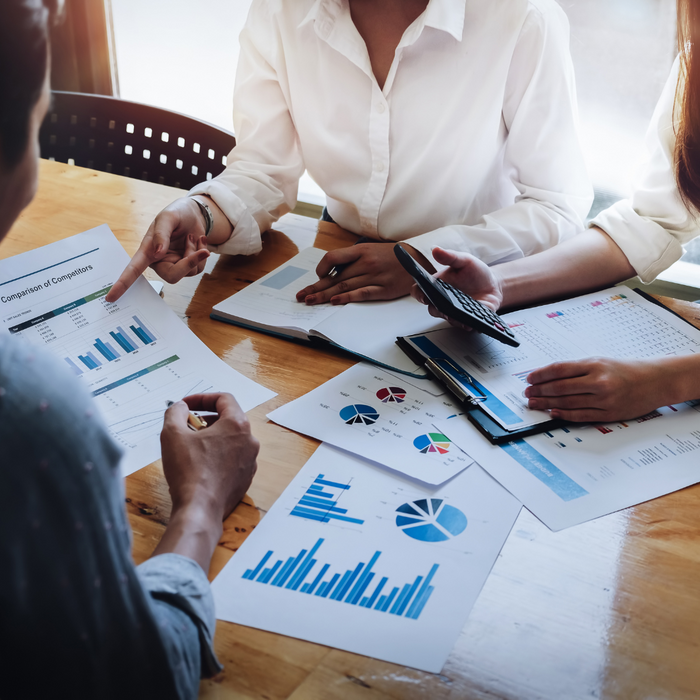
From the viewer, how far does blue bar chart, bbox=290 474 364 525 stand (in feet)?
2.05

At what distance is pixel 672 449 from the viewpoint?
728mm

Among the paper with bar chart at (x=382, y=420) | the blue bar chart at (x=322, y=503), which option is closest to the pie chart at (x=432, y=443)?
the paper with bar chart at (x=382, y=420)

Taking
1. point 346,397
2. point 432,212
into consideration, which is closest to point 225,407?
point 346,397

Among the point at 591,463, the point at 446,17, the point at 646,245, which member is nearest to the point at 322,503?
the point at 591,463

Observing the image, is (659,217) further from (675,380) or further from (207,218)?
(207,218)

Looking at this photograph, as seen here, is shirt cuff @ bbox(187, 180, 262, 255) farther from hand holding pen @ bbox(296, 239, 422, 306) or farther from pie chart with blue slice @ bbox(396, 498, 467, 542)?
pie chart with blue slice @ bbox(396, 498, 467, 542)

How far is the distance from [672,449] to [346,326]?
1.45ft

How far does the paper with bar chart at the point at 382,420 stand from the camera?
695 millimetres

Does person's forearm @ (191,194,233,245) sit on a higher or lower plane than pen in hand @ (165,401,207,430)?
higher

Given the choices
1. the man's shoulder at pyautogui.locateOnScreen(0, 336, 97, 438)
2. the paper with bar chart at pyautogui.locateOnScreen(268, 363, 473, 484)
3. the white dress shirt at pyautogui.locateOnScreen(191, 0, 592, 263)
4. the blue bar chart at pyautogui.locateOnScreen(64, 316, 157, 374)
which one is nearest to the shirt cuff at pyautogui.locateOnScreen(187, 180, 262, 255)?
the white dress shirt at pyautogui.locateOnScreen(191, 0, 592, 263)

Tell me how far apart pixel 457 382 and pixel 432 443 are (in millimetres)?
109

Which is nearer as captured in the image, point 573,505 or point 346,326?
point 573,505

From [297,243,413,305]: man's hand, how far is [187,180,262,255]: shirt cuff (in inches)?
6.7

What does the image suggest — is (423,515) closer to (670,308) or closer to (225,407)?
(225,407)
